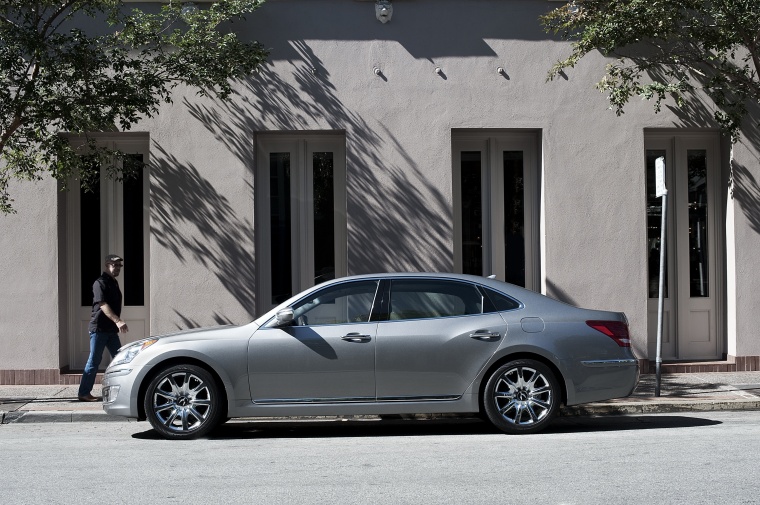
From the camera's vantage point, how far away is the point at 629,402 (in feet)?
36.3

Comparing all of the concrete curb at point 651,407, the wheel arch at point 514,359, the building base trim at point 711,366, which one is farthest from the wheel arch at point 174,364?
the building base trim at point 711,366

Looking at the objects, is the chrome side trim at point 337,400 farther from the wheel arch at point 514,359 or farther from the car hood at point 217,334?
the car hood at point 217,334

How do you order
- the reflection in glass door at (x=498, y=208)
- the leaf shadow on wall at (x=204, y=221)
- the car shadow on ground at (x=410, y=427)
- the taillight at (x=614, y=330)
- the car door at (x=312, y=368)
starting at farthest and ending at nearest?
the reflection in glass door at (x=498, y=208), the leaf shadow on wall at (x=204, y=221), the car shadow on ground at (x=410, y=427), the taillight at (x=614, y=330), the car door at (x=312, y=368)

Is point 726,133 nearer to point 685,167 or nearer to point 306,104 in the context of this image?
point 685,167

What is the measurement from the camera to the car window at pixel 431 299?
959 cm

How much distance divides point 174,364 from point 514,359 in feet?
10.3

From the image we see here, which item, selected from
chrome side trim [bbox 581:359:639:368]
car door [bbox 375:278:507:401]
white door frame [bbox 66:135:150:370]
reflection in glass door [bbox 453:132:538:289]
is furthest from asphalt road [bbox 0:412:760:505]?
reflection in glass door [bbox 453:132:538:289]

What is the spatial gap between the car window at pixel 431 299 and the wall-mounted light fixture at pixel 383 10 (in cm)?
534

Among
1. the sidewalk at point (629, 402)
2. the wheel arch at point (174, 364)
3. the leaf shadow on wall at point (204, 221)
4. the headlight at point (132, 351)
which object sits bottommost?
the sidewalk at point (629, 402)

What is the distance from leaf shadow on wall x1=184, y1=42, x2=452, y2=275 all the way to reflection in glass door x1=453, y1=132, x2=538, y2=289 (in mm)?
613

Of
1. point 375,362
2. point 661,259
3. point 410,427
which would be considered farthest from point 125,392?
point 661,259

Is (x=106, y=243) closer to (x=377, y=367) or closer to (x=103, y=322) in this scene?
(x=103, y=322)

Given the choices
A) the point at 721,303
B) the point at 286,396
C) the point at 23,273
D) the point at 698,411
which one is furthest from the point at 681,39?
the point at 23,273

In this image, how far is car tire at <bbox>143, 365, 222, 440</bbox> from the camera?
30.8ft
